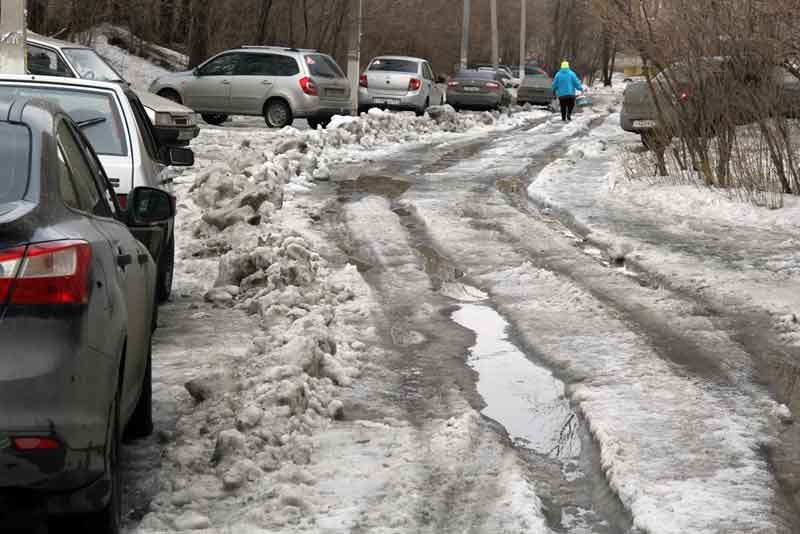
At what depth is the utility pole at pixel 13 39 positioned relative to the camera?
14.5 m

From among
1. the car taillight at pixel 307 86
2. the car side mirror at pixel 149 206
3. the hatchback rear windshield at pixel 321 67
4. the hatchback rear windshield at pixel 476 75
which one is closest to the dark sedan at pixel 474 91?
the hatchback rear windshield at pixel 476 75

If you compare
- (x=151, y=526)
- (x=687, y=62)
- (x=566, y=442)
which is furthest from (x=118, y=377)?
(x=687, y=62)

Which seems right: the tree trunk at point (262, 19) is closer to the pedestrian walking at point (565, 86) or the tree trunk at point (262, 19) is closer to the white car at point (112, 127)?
the pedestrian walking at point (565, 86)

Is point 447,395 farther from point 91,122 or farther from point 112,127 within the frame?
point 91,122

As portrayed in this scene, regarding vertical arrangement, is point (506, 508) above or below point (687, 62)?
below

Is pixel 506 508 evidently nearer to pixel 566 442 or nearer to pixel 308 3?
pixel 566 442

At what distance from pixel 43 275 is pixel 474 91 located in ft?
127

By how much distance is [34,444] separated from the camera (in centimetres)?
387

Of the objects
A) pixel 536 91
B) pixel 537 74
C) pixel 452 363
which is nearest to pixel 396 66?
pixel 536 91

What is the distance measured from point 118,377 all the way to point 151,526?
625 mm

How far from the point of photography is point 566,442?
242 inches

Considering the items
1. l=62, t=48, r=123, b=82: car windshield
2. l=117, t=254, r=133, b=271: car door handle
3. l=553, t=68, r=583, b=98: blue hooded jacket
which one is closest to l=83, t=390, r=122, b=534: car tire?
l=117, t=254, r=133, b=271: car door handle

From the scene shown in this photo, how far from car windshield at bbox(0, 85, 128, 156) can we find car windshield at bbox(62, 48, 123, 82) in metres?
10.7

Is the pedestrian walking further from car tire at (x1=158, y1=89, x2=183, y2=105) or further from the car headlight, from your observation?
the car headlight
